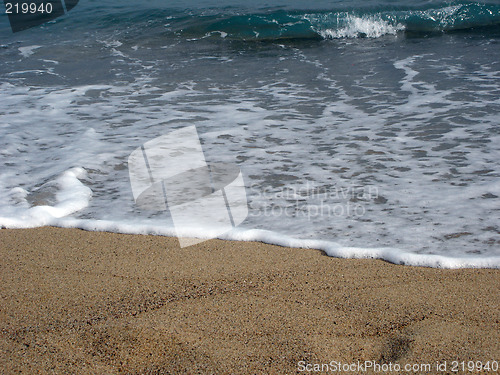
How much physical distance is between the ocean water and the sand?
0.69 feet

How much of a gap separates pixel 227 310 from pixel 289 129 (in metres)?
2.64

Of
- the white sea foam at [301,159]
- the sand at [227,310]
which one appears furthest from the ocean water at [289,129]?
the sand at [227,310]

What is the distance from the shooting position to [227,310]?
1961 mm

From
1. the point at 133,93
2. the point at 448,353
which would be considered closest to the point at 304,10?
the point at 133,93

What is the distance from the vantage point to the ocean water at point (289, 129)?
270 cm

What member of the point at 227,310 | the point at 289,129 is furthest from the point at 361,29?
the point at 227,310

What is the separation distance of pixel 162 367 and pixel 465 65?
6436 mm

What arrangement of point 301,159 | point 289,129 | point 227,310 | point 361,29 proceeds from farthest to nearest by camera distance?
1. point 361,29
2. point 289,129
3. point 301,159
4. point 227,310

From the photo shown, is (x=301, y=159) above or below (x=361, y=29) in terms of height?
below

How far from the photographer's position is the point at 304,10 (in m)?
11.5

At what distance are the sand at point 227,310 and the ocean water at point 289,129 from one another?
210 mm

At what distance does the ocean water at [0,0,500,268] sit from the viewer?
2.70 meters

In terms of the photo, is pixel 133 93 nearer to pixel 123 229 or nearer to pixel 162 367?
pixel 123 229

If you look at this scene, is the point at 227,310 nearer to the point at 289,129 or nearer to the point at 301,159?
the point at 301,159
